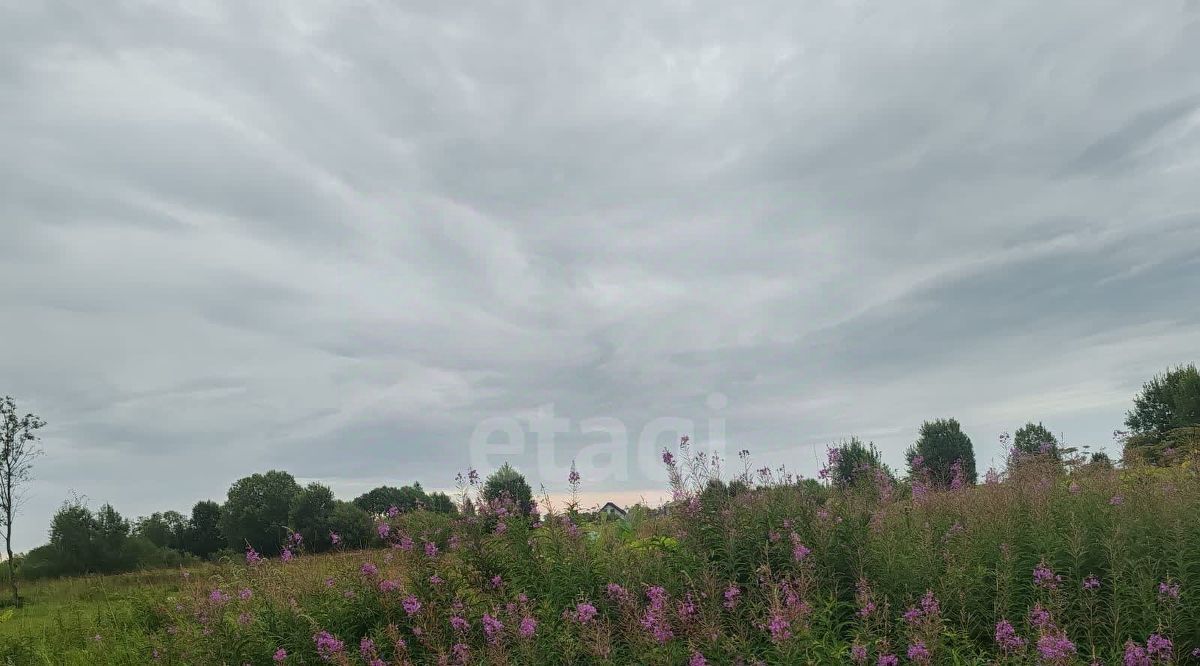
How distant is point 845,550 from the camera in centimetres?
651

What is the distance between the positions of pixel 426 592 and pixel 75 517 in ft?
96.4

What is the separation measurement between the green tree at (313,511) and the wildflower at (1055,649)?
35.0 m

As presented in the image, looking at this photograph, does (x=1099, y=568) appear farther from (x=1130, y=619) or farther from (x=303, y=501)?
(x=303, y=501)

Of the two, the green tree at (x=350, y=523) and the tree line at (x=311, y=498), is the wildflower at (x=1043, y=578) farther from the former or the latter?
the green tree at (x=350, y=523)

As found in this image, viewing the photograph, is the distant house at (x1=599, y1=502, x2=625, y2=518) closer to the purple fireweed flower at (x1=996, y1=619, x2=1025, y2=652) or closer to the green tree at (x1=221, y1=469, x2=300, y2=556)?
the purple fireweed flower at (x1=996, y1=619, x2=1025, y2=652)

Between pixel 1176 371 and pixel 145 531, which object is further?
pixel 145 531

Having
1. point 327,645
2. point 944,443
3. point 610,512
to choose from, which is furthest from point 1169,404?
point 327,645

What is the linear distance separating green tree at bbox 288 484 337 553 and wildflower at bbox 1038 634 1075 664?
3500 cm

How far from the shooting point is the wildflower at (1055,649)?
13.3ft

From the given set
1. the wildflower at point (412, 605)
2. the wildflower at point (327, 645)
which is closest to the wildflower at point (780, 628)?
the wildflower at point (412, 605)

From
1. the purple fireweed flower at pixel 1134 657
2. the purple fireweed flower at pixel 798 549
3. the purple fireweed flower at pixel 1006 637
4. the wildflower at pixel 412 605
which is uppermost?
the purple fireweed flower at pixel 798 549

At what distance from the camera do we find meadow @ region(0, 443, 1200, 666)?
17.0 feet

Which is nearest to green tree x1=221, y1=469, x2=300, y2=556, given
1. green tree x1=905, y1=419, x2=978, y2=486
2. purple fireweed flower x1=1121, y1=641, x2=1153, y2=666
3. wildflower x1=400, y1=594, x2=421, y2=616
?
green tree x1=905, y1=419, x2=978, y2=486

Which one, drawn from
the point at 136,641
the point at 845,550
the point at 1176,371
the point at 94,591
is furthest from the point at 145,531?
the point at 1176,371
